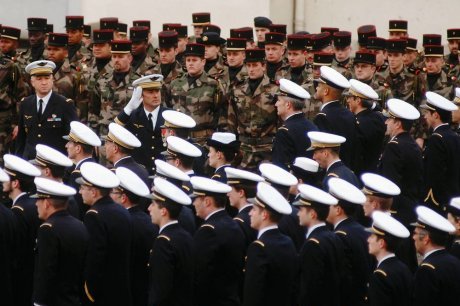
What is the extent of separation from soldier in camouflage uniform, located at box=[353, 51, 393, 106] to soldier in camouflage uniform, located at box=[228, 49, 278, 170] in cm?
100

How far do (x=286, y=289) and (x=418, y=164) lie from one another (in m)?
2.95

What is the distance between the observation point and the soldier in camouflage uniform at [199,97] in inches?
602

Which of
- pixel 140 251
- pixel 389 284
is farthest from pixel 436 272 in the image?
pixel 140 251

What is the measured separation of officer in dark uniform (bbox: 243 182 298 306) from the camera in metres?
10.2

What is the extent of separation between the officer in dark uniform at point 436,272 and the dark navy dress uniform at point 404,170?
246 centimetres

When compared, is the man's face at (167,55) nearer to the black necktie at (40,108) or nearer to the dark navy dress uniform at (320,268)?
the black necktie at (40,108)

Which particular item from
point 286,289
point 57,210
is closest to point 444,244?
point 286,289

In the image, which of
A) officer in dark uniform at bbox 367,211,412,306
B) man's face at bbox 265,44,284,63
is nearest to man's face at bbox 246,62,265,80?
man's face at bbox 265,44,284,63

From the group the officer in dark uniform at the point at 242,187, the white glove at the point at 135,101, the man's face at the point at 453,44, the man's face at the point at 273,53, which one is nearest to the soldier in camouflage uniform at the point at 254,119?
the man's face at the point at 273,53

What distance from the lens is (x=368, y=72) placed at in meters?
15.4

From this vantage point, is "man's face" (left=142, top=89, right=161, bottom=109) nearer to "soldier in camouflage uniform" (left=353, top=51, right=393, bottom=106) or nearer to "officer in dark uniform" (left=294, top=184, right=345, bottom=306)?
"soldier in camouflage uniform" (left=353, top=51, right=393, bottom=106)

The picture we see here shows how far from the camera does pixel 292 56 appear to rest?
1567cm

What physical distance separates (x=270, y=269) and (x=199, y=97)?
5329mm

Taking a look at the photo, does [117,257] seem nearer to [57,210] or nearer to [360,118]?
[57,210]
